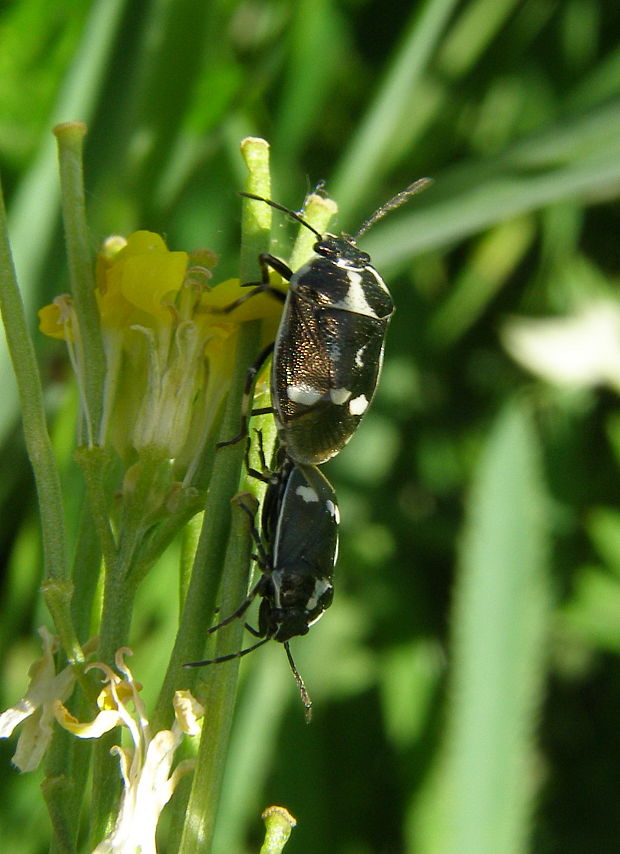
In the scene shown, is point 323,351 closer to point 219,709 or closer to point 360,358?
point 360,358

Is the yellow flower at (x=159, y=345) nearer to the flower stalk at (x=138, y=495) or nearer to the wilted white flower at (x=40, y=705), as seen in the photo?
the flower stalk at (x=138, y=495)

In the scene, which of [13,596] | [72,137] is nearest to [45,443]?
[72,137]

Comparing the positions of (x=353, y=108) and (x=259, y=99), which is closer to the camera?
(x=259, y=99)

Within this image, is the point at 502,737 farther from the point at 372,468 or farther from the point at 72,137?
the point at 72,137

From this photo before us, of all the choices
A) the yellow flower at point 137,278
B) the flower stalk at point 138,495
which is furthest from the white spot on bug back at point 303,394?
the yellow flower at point 137,278

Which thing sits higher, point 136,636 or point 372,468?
point 372,468
